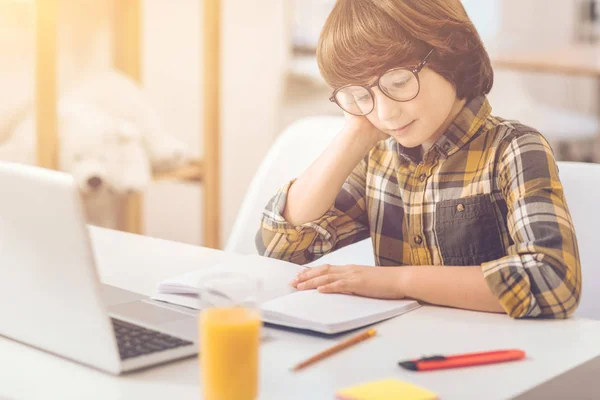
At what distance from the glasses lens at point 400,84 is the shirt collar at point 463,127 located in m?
0.10

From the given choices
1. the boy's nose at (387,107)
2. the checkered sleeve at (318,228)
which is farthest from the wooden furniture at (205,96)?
the boy's nose at (387,107)

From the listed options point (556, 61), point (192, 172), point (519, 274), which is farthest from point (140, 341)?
point (556, 61)

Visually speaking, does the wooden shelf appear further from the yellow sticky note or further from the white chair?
the yellow sticky note

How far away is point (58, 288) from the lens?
85cm

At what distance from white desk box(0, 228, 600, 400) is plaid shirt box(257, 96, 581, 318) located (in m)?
0.06

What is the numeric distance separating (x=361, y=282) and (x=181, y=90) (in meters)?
2.26

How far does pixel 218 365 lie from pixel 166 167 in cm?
196

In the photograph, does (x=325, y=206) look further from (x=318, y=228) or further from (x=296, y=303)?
(x=296, y=303)

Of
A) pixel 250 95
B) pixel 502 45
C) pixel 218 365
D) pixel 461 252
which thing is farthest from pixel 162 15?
pixel 218 365

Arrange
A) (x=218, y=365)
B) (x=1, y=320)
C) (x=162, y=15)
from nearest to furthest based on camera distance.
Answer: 1. (x=218, y=365)
2. (x=1, y=320)
3. (x=162, y=15)

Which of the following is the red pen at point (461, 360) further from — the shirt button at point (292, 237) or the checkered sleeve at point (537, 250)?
the shirt button at point (292, 237)

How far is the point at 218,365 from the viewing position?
0.75m

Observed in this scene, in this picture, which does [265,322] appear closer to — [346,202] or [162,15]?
[346,202]

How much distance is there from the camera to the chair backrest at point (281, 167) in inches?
64.3
